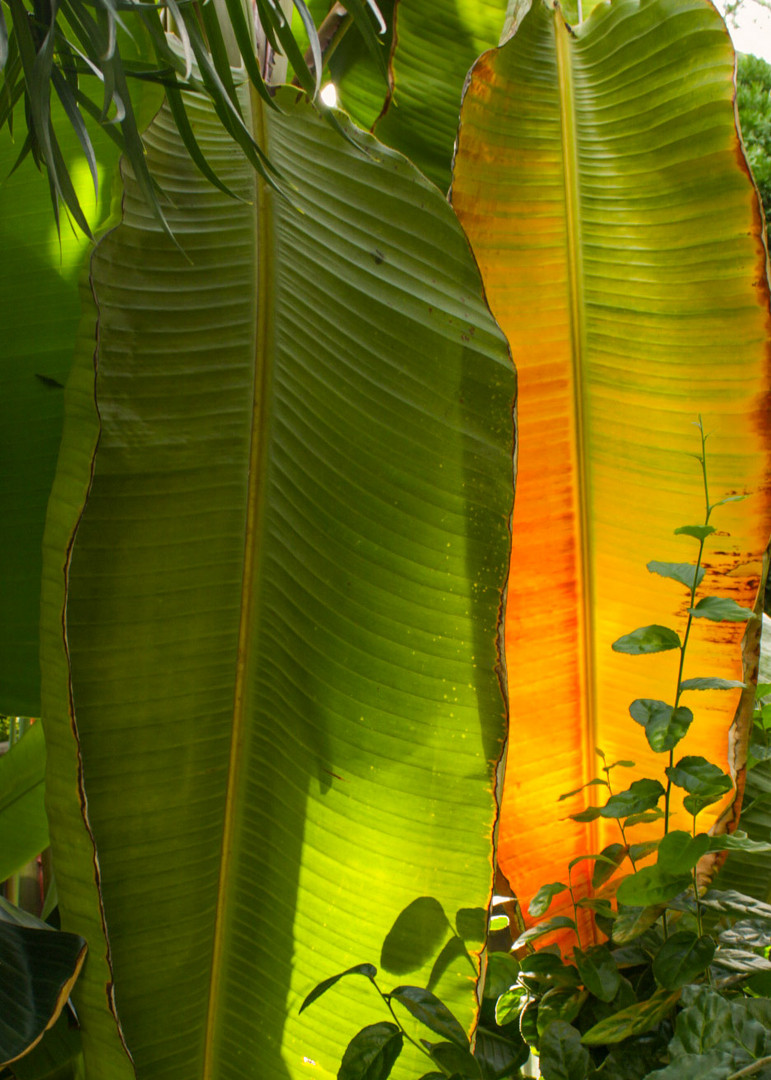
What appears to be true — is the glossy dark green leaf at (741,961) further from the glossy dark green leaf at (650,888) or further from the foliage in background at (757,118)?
the foliage in background at (757,118)

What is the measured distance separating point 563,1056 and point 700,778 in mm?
177

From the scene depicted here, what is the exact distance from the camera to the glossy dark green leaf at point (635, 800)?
1.61ft

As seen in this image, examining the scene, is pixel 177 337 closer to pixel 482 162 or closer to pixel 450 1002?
pixel 482 162

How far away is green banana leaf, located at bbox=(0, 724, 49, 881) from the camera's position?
28.2 inches

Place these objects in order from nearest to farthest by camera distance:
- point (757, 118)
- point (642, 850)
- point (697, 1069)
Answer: point (697, 1069) < point (642, 850) < point (757, 118)

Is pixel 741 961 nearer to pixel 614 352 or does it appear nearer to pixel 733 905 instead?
pixel 733 905

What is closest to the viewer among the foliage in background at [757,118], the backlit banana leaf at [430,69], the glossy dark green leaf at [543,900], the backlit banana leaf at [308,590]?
the backlit banana leaf at [308,590]

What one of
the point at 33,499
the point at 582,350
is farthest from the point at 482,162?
the point at 33,499

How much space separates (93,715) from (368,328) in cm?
27

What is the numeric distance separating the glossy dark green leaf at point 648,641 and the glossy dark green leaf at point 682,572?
3 centimetres

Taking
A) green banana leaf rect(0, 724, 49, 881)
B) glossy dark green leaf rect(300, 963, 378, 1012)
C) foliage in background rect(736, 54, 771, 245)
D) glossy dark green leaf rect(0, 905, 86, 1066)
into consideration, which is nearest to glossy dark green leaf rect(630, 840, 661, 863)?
glossy dark green leaf rect(300, 963, 378, 1012)

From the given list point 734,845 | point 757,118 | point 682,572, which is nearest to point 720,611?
point 682,572

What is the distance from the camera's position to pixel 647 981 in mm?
584

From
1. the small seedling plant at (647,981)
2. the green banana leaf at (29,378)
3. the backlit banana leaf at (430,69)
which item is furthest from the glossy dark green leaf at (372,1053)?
the backlit banana leaf at (430,69)
